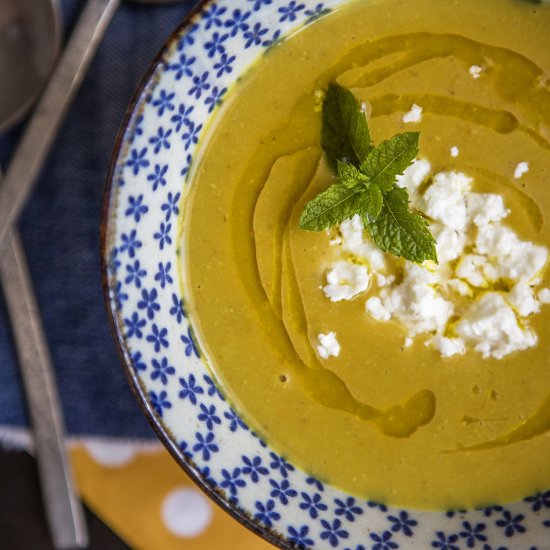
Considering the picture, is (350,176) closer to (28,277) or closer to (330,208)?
(330,208)

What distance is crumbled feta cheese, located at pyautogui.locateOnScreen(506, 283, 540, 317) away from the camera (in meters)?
1.68

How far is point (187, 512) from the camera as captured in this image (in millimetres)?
2096

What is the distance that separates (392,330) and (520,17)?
31.7 inches

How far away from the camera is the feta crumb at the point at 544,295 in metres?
1.71

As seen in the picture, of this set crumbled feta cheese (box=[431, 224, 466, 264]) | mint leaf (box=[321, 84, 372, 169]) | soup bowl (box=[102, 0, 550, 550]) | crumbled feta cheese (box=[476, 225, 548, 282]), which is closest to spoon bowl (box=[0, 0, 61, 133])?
soup bowl (box=[102, 0, 550, 550])

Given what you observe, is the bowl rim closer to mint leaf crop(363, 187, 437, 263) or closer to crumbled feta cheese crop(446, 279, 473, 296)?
mint leaf crop(363, 187, 437, 263)

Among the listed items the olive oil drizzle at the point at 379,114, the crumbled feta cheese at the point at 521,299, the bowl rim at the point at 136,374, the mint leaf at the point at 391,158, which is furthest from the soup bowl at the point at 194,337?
the crumbled feta cheese at the point at 521,299

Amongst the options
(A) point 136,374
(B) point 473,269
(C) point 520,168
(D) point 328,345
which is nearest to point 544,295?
(B) point 473,269

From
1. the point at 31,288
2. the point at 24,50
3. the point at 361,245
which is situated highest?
the point at 24,50

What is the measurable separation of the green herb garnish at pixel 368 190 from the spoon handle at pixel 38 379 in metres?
0.85

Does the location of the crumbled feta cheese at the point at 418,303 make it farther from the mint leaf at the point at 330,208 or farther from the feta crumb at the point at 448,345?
the mint leaf at the point at 330,208

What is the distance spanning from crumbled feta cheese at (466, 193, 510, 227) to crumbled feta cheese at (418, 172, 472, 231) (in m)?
0.02

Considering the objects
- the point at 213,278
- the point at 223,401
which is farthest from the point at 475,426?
the point at 213,278

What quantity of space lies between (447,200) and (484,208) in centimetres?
9
